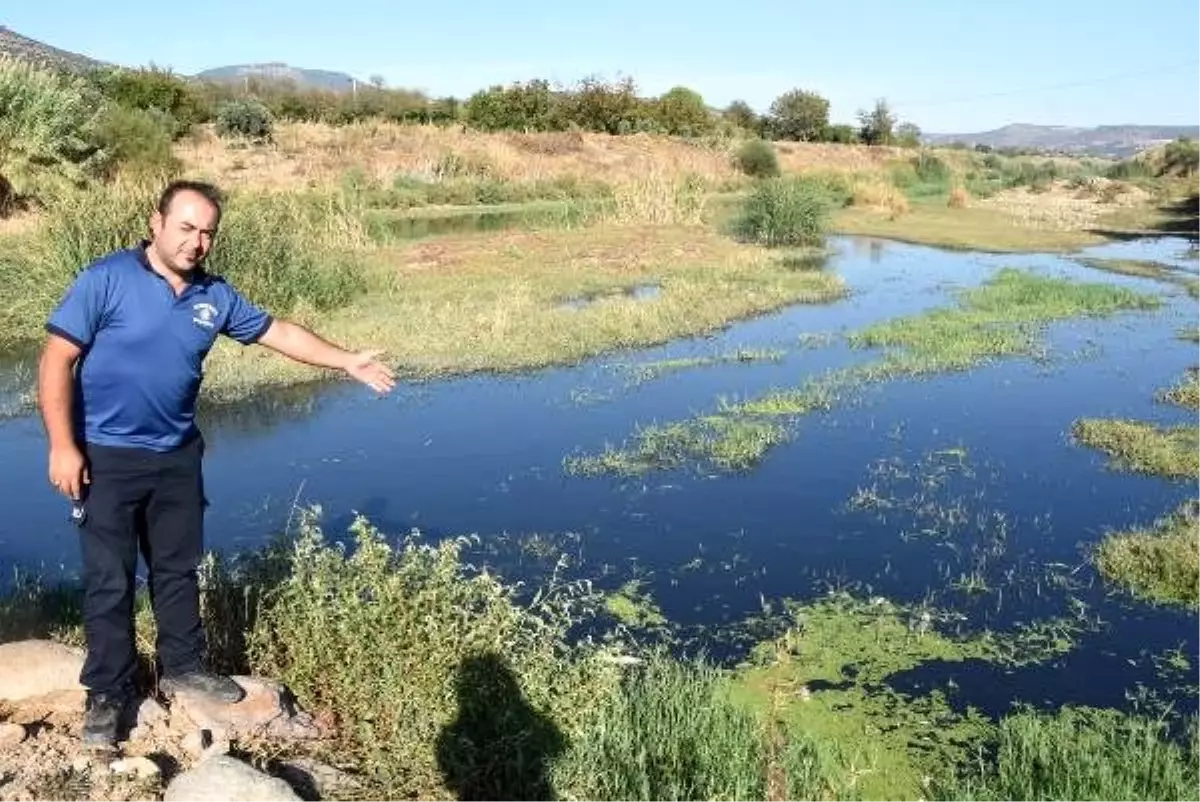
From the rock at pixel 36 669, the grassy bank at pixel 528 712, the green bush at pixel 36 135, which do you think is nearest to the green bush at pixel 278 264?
the green bush at pixel 36 135

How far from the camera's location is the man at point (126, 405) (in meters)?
3.70

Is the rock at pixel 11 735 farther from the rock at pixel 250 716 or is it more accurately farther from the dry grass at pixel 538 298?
the dry grass at pixel 538 298

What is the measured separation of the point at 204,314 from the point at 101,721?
149cm

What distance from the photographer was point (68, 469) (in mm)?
3695

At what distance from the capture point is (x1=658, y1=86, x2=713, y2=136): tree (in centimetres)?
5366

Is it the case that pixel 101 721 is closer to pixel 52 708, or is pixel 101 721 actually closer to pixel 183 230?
pixel 52 708

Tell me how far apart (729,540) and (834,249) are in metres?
19.2

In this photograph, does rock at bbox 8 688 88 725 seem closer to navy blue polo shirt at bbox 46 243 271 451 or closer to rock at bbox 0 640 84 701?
rock at bbox 0 640 84 701

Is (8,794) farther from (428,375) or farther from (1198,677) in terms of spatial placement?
(428,375)

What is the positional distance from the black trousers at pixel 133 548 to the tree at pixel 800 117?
5940 cm

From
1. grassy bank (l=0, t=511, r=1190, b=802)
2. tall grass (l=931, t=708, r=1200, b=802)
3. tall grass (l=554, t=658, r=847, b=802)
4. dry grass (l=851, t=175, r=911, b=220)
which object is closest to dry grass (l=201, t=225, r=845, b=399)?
grassy bank (l=0, t=511, r=1190, b=802)

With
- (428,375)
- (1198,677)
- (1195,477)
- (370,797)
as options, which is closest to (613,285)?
(428,375)

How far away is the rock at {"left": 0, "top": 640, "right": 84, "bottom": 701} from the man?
489 millimetres

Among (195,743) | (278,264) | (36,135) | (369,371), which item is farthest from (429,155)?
(195,743)
